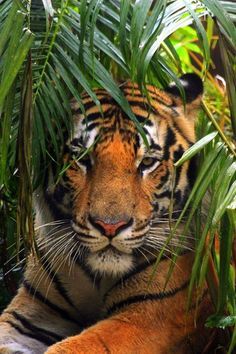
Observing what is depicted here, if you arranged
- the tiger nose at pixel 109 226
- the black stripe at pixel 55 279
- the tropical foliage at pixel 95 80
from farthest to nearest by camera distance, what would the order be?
1. the black stripe at pixel 55 279
2. the tiger nose at pixel 109 226
3. the tropical foliage at pixel 95 80

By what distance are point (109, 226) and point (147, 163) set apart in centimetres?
37

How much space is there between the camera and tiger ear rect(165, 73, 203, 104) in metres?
3.86

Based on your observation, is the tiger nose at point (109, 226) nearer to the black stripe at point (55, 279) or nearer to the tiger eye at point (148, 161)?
the tiger eye at point (148, 161)

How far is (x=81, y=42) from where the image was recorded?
350 cm

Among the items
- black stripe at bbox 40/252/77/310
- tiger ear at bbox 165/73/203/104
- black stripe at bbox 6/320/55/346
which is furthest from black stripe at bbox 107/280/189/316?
tiger ear at bbox 165/73/203/104

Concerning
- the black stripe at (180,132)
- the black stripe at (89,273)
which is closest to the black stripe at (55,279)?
the black stripe at (89,273)

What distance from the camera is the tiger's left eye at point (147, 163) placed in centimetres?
366

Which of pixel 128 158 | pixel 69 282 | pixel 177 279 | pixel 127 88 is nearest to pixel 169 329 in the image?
pixel 177 279

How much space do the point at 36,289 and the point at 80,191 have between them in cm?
59

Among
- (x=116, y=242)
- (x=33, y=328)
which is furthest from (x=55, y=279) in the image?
(x=116, y=242)

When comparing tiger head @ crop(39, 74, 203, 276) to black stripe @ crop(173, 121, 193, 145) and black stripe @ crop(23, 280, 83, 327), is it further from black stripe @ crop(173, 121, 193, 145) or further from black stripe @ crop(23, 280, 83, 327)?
black stripe @ crop(23, 280, 83, 327)

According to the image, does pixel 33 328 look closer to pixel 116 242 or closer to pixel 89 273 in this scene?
pixel 89 273

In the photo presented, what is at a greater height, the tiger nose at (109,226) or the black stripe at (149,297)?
the tiger nose at (109,226)

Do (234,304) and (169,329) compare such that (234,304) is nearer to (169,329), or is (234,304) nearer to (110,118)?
(169,329)
